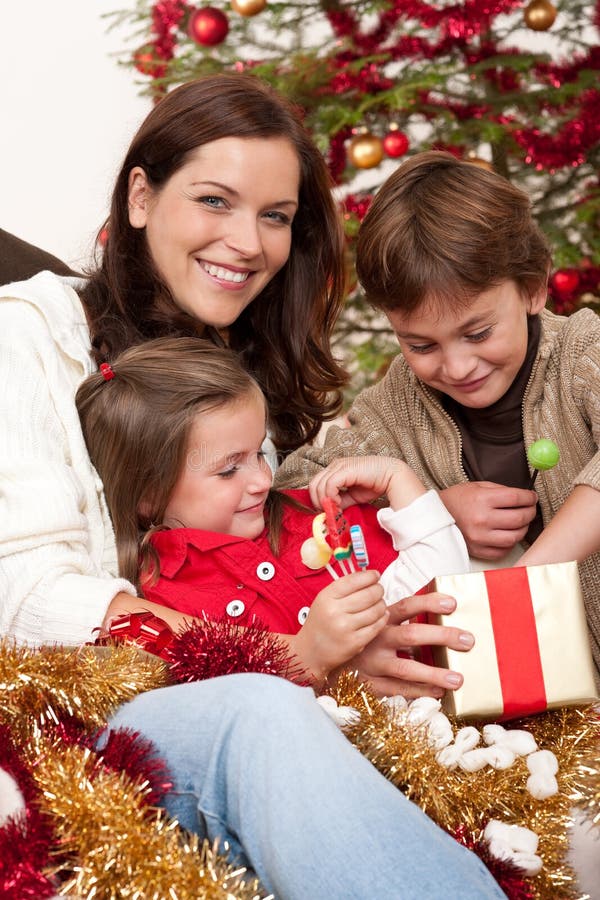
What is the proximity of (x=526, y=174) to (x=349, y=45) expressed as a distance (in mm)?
761

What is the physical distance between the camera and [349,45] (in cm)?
332

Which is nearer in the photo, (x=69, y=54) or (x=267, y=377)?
(x=267, y=377)

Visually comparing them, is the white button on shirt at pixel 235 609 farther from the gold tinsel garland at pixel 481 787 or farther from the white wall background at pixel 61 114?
the white wall background at pixel 61 114

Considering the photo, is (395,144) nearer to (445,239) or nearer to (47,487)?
(445,239)

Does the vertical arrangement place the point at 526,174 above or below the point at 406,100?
below

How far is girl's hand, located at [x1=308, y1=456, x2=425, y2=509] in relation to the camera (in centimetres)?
159

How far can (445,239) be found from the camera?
1.59 metres

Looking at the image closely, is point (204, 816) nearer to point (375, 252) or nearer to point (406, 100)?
point (375, 252)

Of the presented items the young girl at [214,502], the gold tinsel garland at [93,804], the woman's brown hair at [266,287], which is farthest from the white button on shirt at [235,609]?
the woman's brown hair at [266,287]

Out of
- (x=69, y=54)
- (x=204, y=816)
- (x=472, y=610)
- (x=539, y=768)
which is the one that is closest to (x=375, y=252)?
(x=472, y=610)

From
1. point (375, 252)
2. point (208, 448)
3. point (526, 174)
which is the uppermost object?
point (375, 252)

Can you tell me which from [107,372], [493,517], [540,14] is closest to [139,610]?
[107,372]

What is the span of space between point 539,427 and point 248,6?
6.55 feet

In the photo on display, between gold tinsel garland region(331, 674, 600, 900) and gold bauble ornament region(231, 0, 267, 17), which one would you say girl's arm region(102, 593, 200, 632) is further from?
gold bauble ornament region(231, 0, 267, 17)
